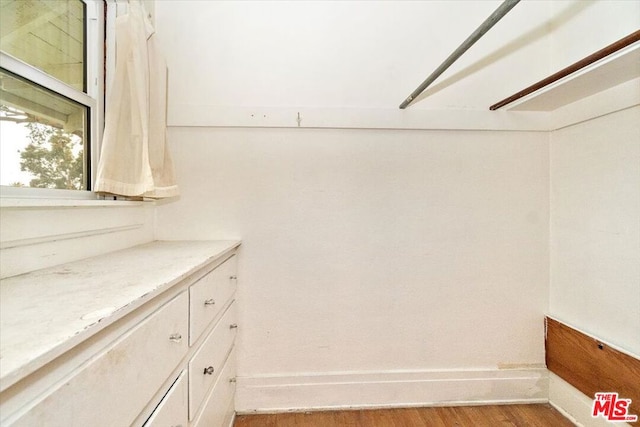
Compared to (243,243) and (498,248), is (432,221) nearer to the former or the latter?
(498,248)

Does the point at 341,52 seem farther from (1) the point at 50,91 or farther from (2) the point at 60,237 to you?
(2) the point at 60,237

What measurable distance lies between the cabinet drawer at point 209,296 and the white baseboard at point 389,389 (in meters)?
0.61

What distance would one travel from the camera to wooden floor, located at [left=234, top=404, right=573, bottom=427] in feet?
4.59

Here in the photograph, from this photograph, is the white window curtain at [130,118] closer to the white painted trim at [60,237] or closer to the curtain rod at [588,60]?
the white painted trim at [60,237]

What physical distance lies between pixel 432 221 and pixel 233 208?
1.10 m

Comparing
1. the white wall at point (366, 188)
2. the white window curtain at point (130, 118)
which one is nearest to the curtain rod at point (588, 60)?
the white wall at point (366, 188)

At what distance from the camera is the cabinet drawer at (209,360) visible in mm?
847

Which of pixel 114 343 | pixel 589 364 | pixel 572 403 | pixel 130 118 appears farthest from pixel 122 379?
pixel 572 403

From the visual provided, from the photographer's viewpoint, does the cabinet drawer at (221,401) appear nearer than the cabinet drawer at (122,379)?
No

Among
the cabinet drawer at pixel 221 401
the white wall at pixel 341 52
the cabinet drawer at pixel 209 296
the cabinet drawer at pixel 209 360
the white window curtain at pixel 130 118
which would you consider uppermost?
the white wall at pixel 341 52

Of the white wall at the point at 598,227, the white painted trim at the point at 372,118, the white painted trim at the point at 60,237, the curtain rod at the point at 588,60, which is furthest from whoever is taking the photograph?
the white painted trim at the point at 372,118

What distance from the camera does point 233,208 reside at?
1.51 m

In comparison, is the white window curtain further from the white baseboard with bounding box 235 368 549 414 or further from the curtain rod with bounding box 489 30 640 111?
the curtain rod with bounding box 489 30 640 111

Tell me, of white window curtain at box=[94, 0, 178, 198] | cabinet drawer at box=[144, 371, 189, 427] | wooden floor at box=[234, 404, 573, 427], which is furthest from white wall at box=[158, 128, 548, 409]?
cabinet drawer at box=[144, 371, 189, 427]
